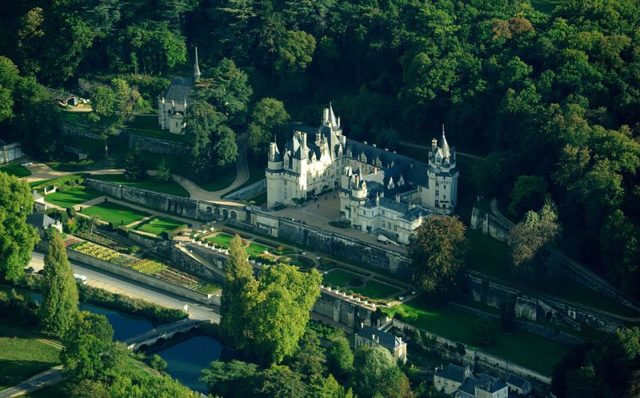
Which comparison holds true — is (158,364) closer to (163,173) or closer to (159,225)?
(159,225)

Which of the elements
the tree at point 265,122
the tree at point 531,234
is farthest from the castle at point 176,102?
the tree at point 531,234

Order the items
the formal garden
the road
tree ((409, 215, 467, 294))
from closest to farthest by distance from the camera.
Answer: tree ((409, 215, 467, 294)), the road, the formal garden

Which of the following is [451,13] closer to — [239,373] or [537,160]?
[537,160]

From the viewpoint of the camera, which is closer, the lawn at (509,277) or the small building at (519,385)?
the small building at (519,385)

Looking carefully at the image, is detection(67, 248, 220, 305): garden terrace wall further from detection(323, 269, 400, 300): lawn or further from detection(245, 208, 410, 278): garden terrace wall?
detection(245, 208, 410, 278): garden terrace wall

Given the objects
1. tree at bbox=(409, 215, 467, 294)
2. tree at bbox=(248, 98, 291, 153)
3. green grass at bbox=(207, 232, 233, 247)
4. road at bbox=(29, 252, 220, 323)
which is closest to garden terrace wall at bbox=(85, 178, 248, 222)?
green grass at bbox=(207, 232, 233, 247)

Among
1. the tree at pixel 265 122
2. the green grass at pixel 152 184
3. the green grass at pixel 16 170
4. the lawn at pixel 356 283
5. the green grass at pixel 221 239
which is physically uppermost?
the tree at pixel 265 122

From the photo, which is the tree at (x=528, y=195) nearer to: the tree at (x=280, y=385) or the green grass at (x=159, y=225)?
the tree at (x=280, y=385)
